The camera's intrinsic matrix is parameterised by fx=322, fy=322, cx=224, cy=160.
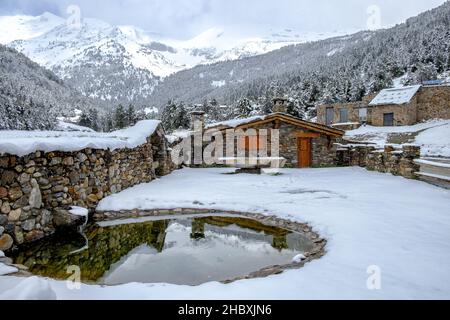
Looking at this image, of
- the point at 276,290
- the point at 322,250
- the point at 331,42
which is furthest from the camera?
the point at 331,42

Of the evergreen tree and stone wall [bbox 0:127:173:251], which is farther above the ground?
the evergreen tree

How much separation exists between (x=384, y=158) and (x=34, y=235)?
13.3m

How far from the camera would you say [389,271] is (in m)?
3.96

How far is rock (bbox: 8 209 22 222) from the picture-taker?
18.0 feet

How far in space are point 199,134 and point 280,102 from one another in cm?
580

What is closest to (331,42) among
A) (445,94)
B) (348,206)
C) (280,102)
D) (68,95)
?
(68,95)

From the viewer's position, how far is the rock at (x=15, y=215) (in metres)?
5.49

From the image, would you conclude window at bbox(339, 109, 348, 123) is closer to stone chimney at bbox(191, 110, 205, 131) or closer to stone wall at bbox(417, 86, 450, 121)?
stone wall at bbox(417, 86, 450, 121)

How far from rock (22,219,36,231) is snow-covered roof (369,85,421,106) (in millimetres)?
32405

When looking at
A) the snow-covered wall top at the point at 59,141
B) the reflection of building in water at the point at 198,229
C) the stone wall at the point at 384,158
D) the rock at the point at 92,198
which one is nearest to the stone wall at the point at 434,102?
the stone wall at the point at 384,158

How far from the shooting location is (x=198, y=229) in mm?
7102

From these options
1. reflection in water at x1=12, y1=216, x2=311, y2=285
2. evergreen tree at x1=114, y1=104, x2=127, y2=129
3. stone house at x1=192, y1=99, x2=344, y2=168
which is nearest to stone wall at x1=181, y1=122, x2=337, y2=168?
stone house at x1=192, y1=99, x2=344, y2=168

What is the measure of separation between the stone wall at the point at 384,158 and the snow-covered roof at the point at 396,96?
50.9 feet
